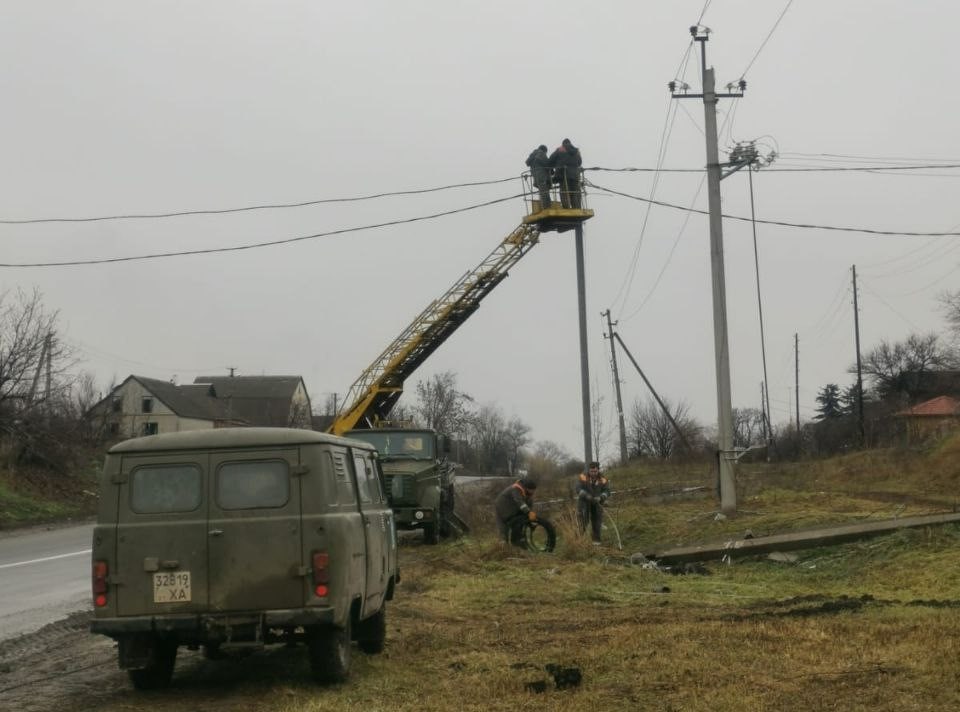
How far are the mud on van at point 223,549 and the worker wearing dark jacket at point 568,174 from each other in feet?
59.5

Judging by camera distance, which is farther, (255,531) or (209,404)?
(209,404)

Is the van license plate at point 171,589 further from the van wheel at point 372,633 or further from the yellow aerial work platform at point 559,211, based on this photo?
the yellow aerial work platform at point 559,211

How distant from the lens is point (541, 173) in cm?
2586

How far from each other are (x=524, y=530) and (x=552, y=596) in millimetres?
5838

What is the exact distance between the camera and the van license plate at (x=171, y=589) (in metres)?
7.99

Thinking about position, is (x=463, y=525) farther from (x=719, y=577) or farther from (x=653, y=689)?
(x=653, y=689)

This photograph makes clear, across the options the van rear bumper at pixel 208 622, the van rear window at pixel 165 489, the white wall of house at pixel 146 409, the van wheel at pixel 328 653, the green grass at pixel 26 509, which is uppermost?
the white wall of house at pixel 146 409

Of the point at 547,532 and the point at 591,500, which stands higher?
the point at 591,500

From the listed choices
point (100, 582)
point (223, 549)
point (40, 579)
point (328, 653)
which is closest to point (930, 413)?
point (40, 579)

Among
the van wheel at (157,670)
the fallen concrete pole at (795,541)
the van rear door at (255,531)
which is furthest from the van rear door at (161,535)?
the fallen concrete pole at (795,541)

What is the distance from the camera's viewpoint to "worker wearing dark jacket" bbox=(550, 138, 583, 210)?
25.8 metres

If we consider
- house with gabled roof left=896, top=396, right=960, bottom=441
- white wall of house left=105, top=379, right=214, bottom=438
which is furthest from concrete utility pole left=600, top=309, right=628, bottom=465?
white wall of house left=105, top=379, right=214, bottom=438

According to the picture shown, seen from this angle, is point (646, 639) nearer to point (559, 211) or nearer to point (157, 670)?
point (157, 670)

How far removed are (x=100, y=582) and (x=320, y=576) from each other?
5.31ft
